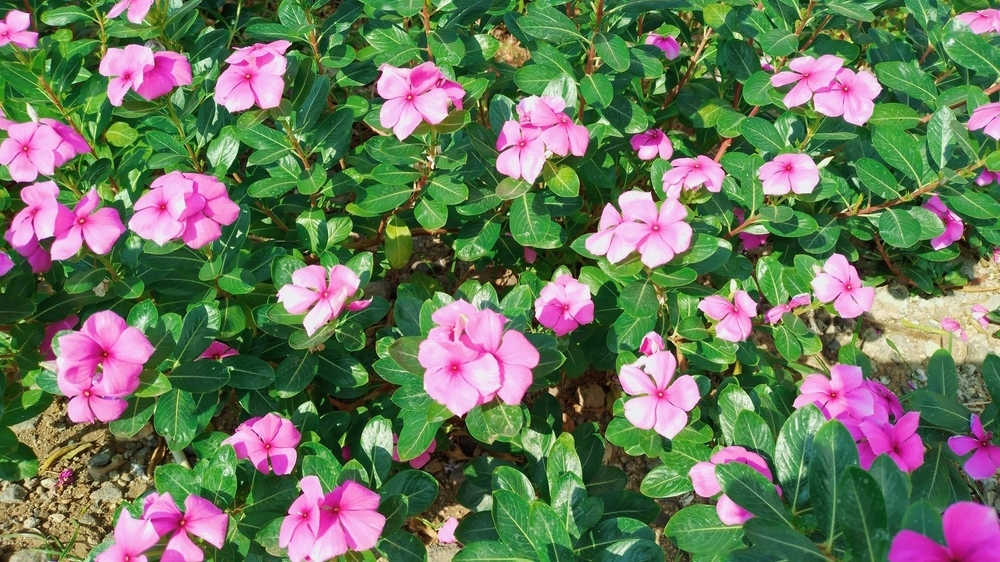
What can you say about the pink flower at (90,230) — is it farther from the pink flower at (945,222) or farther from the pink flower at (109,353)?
the pink flower at (945,222)

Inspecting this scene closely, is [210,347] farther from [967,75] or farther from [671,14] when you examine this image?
[967,75]

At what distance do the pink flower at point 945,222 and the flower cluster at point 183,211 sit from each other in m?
2.62

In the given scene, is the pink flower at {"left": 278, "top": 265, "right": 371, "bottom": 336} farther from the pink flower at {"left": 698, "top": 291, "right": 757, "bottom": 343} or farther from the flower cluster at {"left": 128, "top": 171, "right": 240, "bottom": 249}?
the pink flower at {"left": 698, "top": 291, "right": 757, "bottom": 343}

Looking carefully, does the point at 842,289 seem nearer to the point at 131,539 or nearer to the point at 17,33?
the point at 131,539

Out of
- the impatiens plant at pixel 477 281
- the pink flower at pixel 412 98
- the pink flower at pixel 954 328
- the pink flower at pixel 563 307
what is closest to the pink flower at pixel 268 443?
the impatiens plant at pixel 477 281

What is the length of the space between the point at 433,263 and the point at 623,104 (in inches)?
52.4

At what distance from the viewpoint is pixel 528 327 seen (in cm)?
187

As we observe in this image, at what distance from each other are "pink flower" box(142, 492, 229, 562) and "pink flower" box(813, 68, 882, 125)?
2149 mm

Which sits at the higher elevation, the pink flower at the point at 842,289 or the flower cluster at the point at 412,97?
the flower cluster at the point at 412,97

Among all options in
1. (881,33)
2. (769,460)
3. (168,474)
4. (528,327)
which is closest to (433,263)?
(528,327)

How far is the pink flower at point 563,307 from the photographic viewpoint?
1969mm

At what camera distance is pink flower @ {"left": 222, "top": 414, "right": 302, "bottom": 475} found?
6.16 feet

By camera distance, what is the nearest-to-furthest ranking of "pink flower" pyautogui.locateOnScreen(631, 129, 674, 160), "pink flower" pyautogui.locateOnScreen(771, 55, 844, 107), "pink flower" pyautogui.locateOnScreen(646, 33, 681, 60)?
1. "pink flower" pyautogui.locateOnScreen(771, 55, 844, 107)
2. "pink flower" pyautogui.locateOnScreen(631, 129, 674, 160)
3. "pink flower" pyautogui.locateOnScreen(646, 33, 681, 60)

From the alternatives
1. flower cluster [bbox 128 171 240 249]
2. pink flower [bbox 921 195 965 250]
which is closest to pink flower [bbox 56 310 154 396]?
flower cluster [bbox 128 171 240 249]
